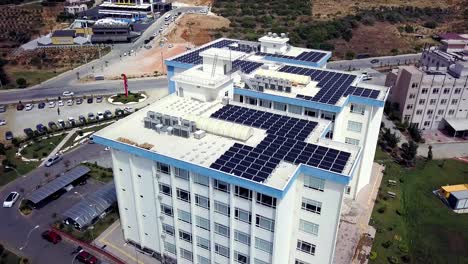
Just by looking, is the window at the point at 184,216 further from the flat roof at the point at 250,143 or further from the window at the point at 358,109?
the window at the point at 358,109

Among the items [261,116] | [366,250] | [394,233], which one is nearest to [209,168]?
[261,116]

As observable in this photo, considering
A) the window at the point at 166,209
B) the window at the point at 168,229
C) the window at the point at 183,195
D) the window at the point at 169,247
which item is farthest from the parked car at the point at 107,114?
the window at the point at 183,195

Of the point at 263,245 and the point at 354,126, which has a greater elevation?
the point at 354,126

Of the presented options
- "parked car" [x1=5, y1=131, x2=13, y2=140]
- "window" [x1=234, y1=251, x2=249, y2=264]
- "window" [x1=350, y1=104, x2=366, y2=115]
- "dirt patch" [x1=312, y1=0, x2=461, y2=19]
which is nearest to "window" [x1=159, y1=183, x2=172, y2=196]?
"window" [x1=234, y1=251, x2=249, y2=264]

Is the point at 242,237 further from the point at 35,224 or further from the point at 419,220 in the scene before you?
the point at 35,224

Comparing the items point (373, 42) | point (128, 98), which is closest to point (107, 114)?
point (128, 98)

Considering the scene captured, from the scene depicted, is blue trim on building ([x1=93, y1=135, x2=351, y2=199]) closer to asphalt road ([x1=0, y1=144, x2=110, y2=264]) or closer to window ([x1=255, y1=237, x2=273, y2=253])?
window ([x1=255, y1=237, x2=273, y2=253])
